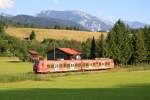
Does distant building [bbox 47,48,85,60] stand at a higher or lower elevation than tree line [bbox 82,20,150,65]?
lower

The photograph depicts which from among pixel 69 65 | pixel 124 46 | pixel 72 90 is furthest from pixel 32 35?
pixel 72 90

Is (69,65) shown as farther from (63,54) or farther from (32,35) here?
(32,35)

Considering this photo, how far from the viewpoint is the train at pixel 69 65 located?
251ft

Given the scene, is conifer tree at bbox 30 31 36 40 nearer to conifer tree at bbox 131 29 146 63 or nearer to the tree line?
the tree line

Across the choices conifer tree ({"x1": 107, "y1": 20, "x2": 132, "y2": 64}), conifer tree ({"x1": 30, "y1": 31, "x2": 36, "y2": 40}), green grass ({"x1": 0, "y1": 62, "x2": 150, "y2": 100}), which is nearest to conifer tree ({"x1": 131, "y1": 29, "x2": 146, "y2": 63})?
conifer tree ({"x1": 107, "y1": 20, "x2": 132, "y2": 64})

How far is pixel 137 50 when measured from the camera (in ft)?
363

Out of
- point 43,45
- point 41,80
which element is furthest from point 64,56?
point 41,80

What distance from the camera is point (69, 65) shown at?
84125mm

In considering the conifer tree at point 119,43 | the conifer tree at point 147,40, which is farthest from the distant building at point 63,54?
the conifer tree at point 147,40

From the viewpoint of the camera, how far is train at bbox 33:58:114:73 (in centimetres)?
7650

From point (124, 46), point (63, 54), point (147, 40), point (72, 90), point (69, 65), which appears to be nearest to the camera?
point (72, 90)

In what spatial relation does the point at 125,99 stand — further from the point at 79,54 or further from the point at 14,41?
the point at 14,41

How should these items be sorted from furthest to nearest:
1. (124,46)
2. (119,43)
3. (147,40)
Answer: (147,40), (119,43), (124,46)

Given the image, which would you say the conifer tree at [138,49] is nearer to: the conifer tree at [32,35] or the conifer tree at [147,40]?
the conifer tree at [147,40]
